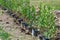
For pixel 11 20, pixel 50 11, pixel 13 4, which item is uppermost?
pixel 50 11

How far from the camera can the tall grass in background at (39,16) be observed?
5.28 metres

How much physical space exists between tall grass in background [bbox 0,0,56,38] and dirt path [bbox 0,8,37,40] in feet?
1.25

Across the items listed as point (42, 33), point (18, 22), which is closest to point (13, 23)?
point (18, 22)

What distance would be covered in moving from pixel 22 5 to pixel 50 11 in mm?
2002

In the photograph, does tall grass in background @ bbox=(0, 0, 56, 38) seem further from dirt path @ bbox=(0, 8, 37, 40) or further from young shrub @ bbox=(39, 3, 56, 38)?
dirt path @ bbox=(0, 8, 37, 40)

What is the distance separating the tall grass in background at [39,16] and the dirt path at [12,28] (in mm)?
382

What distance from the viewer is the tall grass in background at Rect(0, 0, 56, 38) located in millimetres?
5278

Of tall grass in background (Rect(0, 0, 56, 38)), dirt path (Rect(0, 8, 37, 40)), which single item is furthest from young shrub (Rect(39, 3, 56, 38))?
dirt path (Rect(0, 8, 37, 40))

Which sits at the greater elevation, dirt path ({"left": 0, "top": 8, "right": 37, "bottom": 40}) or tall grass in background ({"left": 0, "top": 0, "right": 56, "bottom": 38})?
tall grass in background ({"left": 0, "top": 0, "right": 56, "bottom": 38})

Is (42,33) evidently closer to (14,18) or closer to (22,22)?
(22,22)

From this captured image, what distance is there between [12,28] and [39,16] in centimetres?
160

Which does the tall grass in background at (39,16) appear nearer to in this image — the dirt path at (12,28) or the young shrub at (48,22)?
the young shrub at (48,22)

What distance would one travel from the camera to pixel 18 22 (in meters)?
7.69

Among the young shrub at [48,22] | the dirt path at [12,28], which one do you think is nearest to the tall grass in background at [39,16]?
the young shrub at [48,22]
